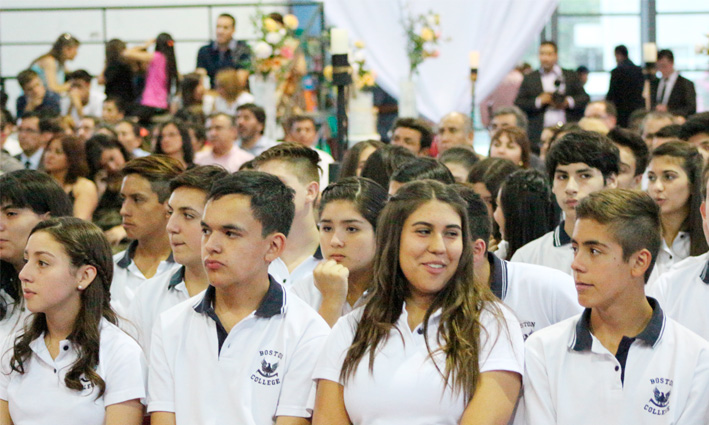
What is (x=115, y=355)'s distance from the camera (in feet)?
9.83

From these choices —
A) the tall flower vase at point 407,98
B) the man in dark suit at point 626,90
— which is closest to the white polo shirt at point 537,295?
the tall flower vase at point 407,98

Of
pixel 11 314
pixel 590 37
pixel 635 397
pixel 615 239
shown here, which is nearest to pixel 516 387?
pixel 635 397

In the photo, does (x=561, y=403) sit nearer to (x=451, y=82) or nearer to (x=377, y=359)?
(x=377, y=359)

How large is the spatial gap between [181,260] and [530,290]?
1266 millimetres

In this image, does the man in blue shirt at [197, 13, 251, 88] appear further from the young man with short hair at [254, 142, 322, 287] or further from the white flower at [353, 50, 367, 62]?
the young man with short hair at [254, 142, 322, 287]

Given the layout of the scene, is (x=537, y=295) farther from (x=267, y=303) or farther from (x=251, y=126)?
(x=251, y=126)

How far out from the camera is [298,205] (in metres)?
4.02

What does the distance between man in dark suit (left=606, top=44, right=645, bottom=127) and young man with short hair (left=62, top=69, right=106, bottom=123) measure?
216 inches

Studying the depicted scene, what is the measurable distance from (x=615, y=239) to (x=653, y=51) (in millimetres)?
6556

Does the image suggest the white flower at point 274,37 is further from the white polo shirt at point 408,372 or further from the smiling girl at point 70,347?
the white polo shirt at point 408,372

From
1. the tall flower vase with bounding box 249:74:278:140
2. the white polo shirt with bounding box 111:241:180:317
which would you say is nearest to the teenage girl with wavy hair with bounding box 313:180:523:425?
the white polo shirt with bounding box 111:241:180:317

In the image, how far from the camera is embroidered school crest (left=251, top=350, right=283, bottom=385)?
2838 millimetres

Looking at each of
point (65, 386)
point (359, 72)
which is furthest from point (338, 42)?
point (65, 386)

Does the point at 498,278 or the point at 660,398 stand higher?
the point at 498,278
